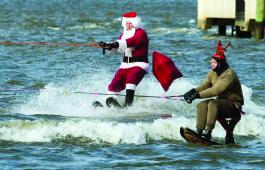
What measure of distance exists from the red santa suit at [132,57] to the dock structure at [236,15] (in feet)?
56.5

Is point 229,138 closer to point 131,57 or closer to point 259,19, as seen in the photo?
point 131,57

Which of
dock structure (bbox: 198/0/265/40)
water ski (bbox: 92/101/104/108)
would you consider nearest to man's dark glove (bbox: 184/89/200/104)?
water ski (bbox: 92/101/104/108)

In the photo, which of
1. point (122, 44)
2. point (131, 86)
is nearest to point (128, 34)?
point (122, 44)

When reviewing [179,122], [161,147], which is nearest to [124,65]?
[179,122]

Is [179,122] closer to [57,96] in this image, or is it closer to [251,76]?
[57,96]

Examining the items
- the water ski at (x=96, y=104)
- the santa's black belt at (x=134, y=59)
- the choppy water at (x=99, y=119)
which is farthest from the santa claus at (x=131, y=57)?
the choppy water at (x=99, y=119)

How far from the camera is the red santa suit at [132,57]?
59.8 feet

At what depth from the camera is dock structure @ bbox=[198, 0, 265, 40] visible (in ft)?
118

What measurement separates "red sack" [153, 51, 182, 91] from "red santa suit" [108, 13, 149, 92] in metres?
0.34

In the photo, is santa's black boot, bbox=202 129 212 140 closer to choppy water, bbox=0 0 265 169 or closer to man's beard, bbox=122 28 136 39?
choppy water, bbox=0 0 265 169

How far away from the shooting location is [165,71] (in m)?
18.0

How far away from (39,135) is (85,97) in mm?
4698

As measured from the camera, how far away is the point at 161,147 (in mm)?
14547

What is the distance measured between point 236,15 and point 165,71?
73.9 ft
